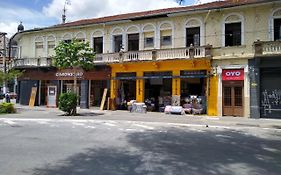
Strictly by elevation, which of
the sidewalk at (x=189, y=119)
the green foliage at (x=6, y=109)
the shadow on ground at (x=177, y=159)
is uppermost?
the green foliage at (x=6, y=109)

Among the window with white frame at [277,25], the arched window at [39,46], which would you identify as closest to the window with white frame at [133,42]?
the arched window at [39,46]

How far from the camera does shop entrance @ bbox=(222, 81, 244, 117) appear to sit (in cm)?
2211

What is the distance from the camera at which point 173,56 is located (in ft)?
78.1

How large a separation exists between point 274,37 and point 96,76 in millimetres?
14664

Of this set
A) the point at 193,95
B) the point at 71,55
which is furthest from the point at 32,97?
the point at 193,95

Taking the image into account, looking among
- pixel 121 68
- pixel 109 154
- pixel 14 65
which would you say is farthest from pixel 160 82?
pixel 109 154

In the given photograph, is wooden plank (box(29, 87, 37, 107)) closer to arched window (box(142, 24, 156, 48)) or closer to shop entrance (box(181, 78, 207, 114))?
arched window (box(142, 24, 156, 48))

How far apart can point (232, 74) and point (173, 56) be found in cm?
455

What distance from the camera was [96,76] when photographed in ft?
90.6

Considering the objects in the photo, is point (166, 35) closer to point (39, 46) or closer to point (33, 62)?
point (39, 46)

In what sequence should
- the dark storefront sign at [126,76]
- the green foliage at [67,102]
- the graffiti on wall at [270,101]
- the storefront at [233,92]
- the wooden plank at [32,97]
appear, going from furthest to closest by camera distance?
the wooden plank at [32,97] → the dark storefront sign at [126,76] → the storefront at [233,92] → the green foliage at [67,102] → the graffiti on wall at [270,101]

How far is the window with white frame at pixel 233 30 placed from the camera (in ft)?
73.2

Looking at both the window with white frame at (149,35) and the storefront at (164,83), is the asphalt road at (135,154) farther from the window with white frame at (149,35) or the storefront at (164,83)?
the window with white frame at (149,35)

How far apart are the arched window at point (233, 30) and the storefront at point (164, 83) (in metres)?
2.13
